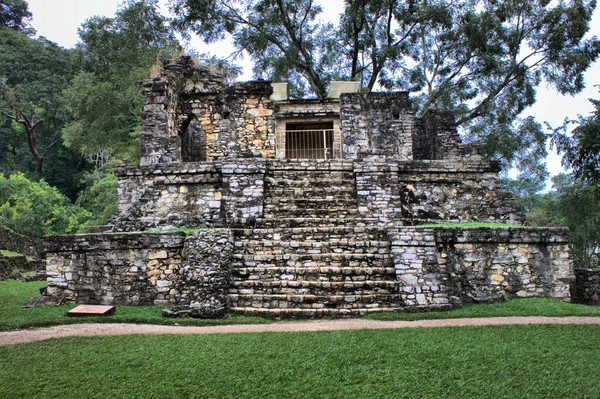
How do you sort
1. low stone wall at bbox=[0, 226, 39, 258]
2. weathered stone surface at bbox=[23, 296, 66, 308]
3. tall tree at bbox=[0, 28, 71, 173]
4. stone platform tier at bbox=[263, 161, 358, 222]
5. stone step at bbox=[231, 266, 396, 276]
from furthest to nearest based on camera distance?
tall tree at bbox=[0, 28, 71, 173] → low stone wall at bbox=[0, 226, 39, 258] → stone platform tier at bbox=[263, 161, 358, 222] → weathered stone surface at bbox=[23, 296, 66, 308] → stone step at bbox=[231, 266, 396, 276]

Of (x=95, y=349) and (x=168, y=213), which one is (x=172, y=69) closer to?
(x=168, y=213)

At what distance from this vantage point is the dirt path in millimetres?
5448

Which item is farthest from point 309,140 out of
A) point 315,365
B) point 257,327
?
point 315,365

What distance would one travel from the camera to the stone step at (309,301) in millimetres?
6477

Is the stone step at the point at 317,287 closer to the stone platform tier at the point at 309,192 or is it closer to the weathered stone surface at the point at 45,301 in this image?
the stone platform tier at the point at 309,192

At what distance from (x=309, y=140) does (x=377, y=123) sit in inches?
108

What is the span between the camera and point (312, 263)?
7.18 meters

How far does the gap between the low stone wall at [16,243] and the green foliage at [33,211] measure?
3682 mm

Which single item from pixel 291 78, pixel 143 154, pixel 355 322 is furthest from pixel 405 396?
pixel 291 78

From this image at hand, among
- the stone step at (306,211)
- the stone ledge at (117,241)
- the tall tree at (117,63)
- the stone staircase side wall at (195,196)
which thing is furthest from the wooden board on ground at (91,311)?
the tall tree at (117,63)

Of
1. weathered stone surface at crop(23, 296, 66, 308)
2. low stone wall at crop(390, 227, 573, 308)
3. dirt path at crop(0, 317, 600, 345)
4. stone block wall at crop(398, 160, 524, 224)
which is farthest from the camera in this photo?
stone block wall at crop(398, 160, 524, 224)

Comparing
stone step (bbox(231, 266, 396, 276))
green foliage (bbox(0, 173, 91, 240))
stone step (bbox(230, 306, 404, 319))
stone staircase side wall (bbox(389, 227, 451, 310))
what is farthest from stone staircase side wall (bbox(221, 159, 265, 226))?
green foliage (bbox(0, 173, 91, 240))

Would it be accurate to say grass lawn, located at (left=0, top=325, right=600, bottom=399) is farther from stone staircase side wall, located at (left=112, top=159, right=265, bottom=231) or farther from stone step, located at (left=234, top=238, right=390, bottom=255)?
stone staircase side wall, located at (left=112, top=159, right=265, bottom=231)

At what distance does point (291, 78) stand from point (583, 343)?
19132 millimetres
